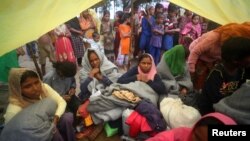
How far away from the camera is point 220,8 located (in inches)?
79.0

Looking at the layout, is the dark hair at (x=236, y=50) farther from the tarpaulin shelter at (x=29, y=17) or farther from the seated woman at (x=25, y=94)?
the seated woman at (x=25, y=94)

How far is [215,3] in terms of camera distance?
2000 mm

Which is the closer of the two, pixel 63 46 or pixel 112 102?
pixel 112 102

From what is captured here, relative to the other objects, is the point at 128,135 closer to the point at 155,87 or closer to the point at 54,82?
the point at 155,87

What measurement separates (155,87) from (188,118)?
61 cm

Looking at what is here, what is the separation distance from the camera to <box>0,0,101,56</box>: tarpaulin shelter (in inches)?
69.5

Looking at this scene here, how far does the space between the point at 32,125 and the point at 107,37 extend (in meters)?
4.78

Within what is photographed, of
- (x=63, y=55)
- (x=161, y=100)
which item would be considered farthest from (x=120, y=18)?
(x=161, y=100)

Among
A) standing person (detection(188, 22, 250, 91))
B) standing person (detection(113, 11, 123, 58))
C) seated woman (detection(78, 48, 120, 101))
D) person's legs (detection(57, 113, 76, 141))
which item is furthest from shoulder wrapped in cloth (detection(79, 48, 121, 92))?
standing person (detection(113, 11, 123, 58))

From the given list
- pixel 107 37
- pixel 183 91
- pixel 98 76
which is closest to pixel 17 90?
pixel 98 76

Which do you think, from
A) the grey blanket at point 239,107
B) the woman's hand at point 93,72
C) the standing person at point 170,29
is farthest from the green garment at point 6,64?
the standing person at point 170,29

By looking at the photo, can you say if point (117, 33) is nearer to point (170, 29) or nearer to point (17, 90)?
point (170, 29)

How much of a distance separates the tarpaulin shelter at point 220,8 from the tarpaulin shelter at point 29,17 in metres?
0.64

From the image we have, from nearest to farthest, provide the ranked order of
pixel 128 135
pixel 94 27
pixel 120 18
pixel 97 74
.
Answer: pixel 128 135 < pixel 97 74 < pixel 94 27 < pixel 120 18
